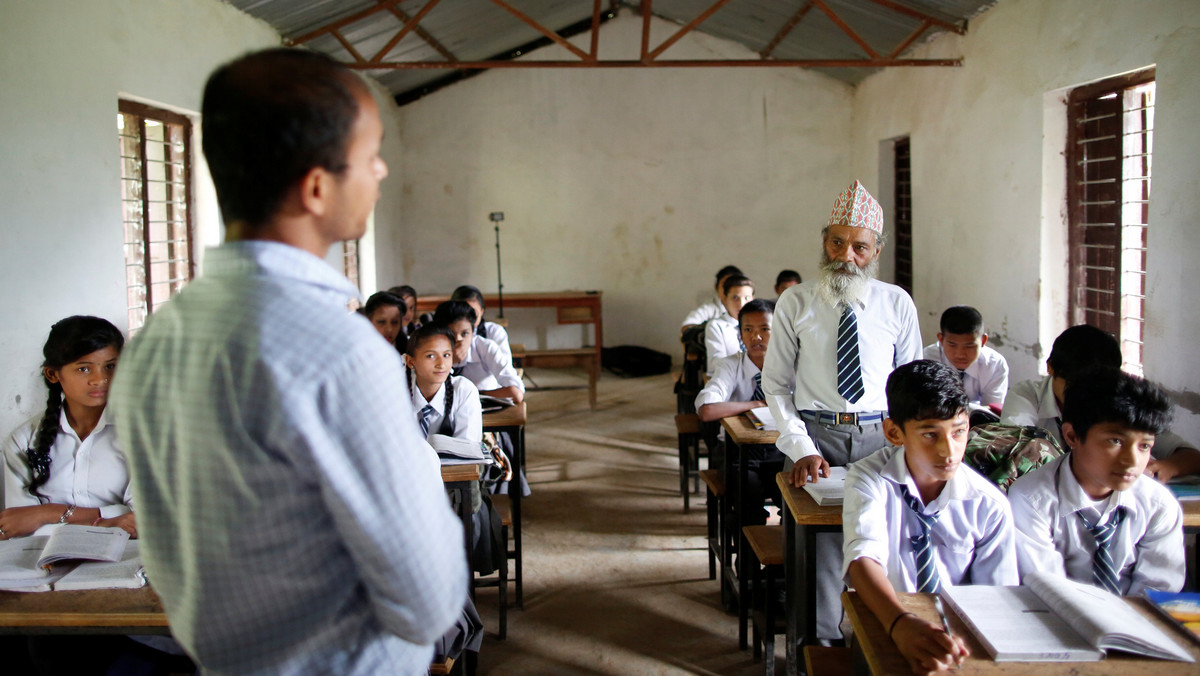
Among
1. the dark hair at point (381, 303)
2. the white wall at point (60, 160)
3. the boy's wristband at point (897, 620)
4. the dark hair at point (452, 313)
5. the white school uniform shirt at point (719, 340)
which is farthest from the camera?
the white school uniform shirt at point (719, 340)

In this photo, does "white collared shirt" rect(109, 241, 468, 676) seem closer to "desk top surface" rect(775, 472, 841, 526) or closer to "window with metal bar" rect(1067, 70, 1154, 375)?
"desk top surface" rect(775, 472, 841, 526)

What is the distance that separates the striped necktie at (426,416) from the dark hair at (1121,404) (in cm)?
204

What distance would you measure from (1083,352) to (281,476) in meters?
2.53

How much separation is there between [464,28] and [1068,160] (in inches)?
195

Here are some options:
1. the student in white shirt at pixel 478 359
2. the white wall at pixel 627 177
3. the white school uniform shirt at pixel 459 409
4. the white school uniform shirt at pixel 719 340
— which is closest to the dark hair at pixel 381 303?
the student in white shirt at pixel 478 359

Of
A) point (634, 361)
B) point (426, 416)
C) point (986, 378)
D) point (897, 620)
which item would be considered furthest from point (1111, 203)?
point (634, 361)

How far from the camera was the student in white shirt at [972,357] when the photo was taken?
360 cm

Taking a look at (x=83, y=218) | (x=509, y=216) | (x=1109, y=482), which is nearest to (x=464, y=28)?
(x=509, y=216)

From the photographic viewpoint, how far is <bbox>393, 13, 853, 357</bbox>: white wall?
9430mm

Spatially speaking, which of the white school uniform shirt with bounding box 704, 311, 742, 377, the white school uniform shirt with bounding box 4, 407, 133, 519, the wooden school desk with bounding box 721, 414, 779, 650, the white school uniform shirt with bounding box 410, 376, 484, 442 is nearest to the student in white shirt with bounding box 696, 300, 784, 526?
the wooden school desk with bounding box 721, 414, 779, 650

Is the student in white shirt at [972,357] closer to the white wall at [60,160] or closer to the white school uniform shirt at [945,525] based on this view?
the white school uniform shirt at [945,525]

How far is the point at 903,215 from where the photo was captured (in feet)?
25.9

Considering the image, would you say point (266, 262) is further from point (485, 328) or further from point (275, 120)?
point (485, 328)

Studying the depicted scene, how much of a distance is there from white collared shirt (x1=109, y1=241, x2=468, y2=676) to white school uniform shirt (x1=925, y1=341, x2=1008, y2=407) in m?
3.25
